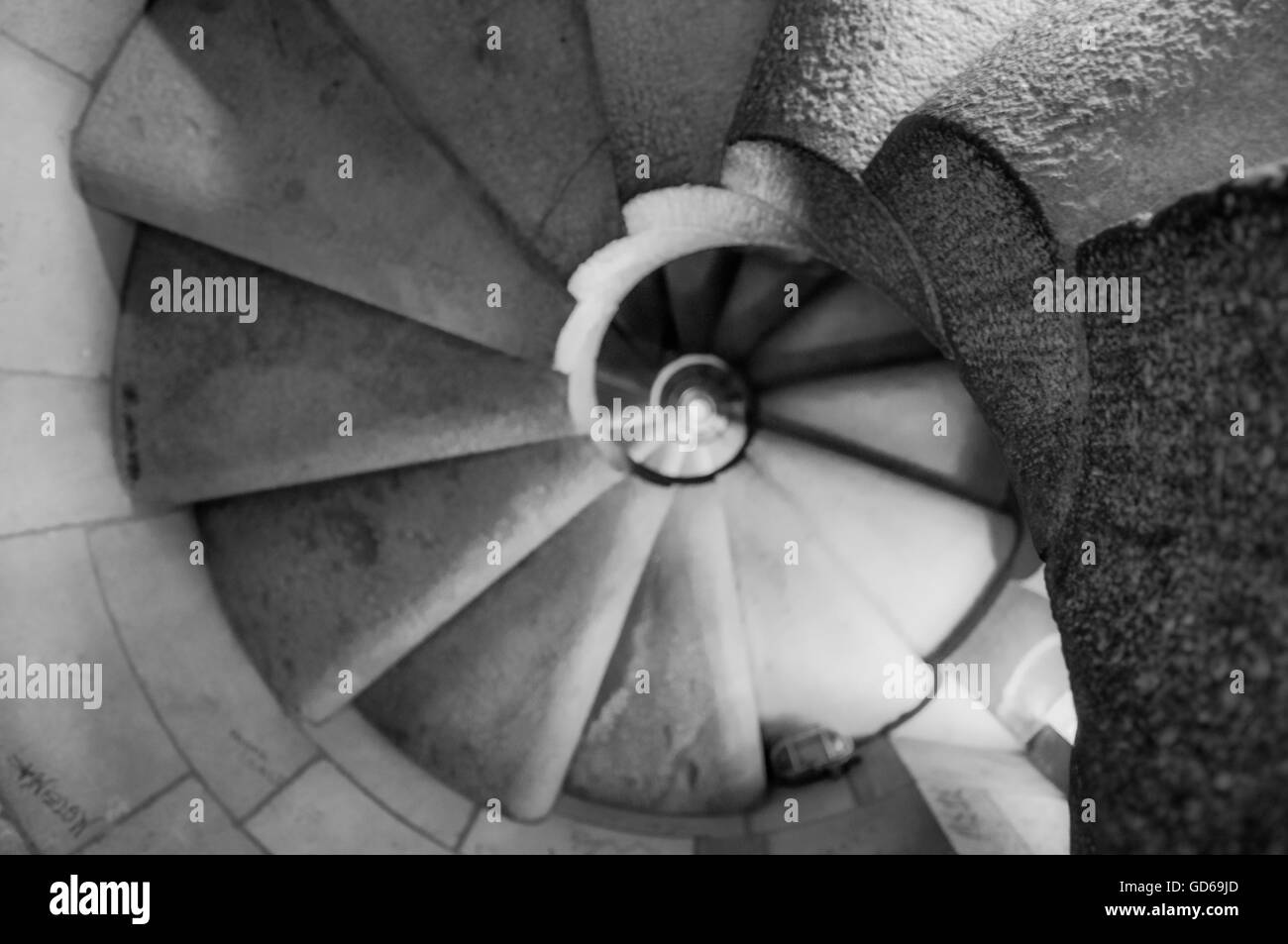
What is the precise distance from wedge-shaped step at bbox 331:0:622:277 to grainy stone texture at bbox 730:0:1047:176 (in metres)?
0.98

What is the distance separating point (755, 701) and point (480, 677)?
1241 mm

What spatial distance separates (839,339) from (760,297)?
507mm

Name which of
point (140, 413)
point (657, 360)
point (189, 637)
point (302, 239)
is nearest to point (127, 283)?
point (140, 413)

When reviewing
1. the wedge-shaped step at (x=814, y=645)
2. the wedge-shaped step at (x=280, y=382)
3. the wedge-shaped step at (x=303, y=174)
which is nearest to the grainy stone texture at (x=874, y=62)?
the wedge-shaped step at (x=303, y=174)

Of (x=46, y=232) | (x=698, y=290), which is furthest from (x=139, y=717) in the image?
(x=698, y=290)

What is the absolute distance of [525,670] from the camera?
3.87m

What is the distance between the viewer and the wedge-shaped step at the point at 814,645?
170 inches

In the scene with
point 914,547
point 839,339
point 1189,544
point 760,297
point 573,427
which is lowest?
point 914,547

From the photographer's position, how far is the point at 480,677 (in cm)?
391

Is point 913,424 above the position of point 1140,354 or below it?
above

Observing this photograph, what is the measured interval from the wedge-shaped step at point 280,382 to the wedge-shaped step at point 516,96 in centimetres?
57

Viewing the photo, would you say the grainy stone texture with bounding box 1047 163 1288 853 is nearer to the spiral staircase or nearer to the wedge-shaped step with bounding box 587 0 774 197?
the spiral staircase

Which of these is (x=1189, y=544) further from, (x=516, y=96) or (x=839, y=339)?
(x=839, y=339)

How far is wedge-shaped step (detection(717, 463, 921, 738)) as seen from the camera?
4312mm
